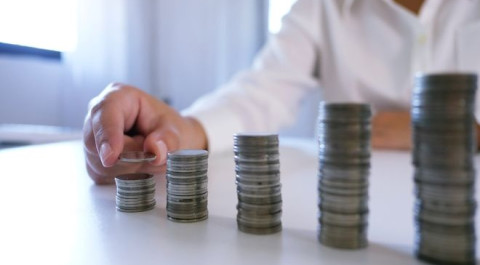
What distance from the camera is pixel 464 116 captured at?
0.23 meters

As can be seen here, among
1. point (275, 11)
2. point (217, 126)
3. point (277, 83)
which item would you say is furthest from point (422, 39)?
point (275, 11)

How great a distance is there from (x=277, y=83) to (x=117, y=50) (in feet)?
3.48

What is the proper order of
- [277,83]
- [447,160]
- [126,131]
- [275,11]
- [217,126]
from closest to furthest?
[447,160]
[126,131]
[217,126]
[277,83]
[275,11]

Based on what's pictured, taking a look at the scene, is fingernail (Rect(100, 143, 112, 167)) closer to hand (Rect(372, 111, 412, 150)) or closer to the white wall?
hand (Rect(372, 111, 412, 150))

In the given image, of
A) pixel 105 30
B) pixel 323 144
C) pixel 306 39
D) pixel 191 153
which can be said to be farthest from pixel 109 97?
pixel 105 30

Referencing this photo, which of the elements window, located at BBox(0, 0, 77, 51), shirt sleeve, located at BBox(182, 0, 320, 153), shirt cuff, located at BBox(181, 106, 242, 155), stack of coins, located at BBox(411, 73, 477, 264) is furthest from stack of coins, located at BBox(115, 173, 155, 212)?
window, located at BBox(0, 0, 77, 51)

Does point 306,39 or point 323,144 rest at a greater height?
point 306,39

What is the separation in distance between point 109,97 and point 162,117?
0.10 m

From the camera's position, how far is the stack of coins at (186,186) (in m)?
0.35

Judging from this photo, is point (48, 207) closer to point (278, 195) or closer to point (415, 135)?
point (278, 195)

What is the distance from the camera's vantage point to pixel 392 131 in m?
0.93

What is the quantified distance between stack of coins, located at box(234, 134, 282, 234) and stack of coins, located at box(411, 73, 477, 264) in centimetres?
11

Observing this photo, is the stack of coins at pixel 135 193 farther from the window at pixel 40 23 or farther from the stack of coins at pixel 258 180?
the window at pixel 40 23

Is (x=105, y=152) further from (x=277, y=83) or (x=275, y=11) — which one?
(x=275, y=11)
